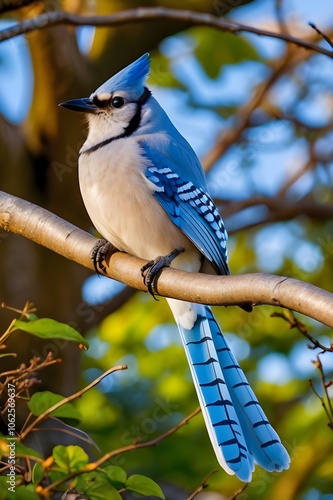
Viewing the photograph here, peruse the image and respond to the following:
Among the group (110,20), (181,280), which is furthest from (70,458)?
(110,20)

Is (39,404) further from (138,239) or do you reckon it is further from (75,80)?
(75,80)

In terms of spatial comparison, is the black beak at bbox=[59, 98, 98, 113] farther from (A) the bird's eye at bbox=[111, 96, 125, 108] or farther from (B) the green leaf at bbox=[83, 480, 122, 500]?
(B) the green leaf at bbox=[83, 480, 122, 500]

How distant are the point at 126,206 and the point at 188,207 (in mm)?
247

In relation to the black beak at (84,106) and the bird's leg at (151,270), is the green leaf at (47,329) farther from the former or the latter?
the black beak at (84,106)

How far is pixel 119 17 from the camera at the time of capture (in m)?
2.91

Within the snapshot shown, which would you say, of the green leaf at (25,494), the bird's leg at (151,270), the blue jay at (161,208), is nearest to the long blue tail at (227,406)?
the blue jay at (161,208)

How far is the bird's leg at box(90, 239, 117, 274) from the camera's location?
2.33m

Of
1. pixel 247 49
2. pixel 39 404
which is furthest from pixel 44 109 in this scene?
pixel 39 404

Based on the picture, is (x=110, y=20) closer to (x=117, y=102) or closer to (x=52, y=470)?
(x=117, y=102)

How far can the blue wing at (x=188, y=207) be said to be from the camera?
264cm

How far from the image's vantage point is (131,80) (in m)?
2.82

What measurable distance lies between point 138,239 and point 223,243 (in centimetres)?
32

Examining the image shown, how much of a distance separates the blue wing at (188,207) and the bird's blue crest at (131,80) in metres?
0.24

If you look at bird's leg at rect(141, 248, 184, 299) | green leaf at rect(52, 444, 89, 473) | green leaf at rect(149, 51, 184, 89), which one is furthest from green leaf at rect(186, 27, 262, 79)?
green leaf at rect(52, 444, 89, 473)
